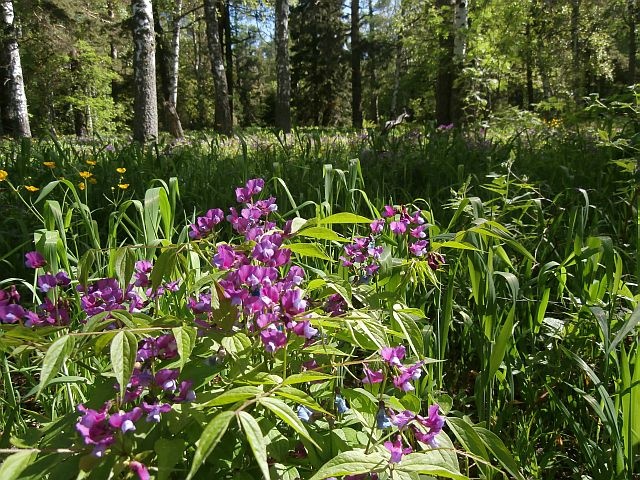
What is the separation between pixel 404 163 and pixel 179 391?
109 inches

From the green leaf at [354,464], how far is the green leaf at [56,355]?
1.25ft

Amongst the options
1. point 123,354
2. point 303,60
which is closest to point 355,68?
point 303,60

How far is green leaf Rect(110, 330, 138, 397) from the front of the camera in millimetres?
682

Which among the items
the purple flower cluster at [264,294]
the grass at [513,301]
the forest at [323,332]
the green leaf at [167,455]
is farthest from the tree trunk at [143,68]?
the green leaf at [167,455]

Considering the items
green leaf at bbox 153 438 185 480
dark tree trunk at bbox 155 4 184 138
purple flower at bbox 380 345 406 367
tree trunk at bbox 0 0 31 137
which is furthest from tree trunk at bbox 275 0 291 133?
green leaf at bbox 153 438 185 480

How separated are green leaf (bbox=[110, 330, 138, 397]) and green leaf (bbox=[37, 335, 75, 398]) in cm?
7

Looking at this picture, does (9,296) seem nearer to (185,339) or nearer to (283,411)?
(185,339)

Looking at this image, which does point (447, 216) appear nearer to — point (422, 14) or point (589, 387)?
point (589, 387)

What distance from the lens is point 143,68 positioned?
24.7ft

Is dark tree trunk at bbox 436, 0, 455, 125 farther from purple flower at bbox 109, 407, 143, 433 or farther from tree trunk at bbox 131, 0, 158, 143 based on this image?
purple flower at bbox 109, 407, 143, 433

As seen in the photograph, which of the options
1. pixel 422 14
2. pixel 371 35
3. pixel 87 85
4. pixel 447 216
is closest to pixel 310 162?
pixel 447 216

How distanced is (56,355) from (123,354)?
0.30 feet

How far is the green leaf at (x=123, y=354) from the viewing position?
682mm

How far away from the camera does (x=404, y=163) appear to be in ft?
11.1
